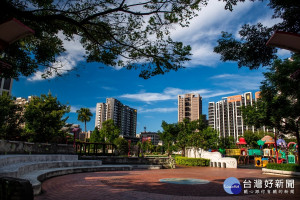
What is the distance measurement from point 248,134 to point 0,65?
7494 centimetres

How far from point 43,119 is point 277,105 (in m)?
25.5

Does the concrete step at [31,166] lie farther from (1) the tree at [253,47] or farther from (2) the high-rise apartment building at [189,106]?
(2) the high-rise apartment building at [189,106]

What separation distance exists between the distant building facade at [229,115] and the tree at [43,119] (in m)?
148

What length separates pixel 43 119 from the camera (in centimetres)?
2634

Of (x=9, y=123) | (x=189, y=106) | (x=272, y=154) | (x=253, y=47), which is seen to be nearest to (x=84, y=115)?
(x=9, y=123)

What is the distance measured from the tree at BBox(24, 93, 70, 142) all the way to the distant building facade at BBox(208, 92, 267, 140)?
486 feet

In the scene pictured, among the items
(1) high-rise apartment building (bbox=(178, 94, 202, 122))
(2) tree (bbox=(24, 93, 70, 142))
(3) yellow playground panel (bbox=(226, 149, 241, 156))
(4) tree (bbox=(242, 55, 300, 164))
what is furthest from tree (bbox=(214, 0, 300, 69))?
(1) high-rise apartment building (bbox=(178, 94, 202, 122))

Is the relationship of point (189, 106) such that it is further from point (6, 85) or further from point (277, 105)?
point (277, 105)

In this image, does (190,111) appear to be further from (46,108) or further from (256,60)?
(256,60)

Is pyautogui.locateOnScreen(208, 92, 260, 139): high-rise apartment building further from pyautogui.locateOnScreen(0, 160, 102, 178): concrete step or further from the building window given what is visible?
pyautogui.locateOnScreen(0, 160, 102, 178): concrete step

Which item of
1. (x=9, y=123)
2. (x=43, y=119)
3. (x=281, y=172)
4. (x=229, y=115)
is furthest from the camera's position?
(x=229, y=115)

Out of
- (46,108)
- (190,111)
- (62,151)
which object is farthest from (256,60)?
(190,111)

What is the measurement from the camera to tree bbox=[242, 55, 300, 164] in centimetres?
1328

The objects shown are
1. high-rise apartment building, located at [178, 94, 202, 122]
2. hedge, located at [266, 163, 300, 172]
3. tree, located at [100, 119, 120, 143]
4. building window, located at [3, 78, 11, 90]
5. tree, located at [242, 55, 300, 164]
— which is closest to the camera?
tree, located at [242, 55, 300, 164]
